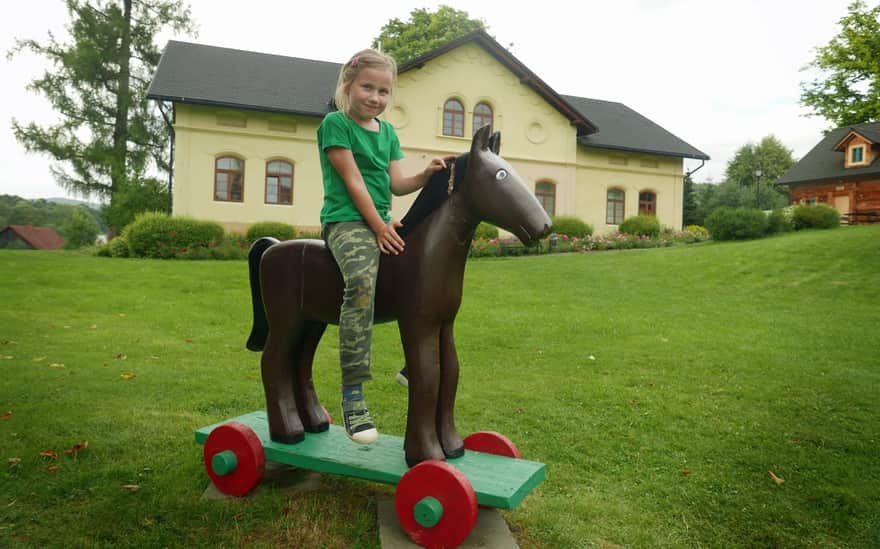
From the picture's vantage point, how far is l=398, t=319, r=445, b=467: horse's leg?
111 inches

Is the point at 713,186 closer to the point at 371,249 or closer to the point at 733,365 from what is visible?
the point at 733,365

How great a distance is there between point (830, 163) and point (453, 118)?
24408mm

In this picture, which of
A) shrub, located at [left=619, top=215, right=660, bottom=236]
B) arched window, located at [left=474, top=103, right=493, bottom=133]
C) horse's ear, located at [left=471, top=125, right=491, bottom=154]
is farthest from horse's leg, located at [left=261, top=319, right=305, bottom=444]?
shrub, located at [left=619, top=215, right=660, bottom=236]

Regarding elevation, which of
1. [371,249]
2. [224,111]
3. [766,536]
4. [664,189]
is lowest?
[766,536]

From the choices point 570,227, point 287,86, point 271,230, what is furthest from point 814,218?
point 287,86

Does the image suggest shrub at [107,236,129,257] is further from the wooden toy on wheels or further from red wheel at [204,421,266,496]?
red wheel at [204,421,266,496]

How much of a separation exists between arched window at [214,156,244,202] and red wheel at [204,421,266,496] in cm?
2004

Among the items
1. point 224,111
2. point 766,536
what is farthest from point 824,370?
point 224,111

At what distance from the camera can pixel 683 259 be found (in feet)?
51.9

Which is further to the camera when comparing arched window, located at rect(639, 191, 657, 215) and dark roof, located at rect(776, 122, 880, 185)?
dark roof, located at rect(776, 122, 880, 185)

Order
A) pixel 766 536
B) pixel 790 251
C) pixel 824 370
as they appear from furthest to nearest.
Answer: pixel 790 251, pixel 824 370, pixel 766 536

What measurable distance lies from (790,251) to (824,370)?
10.2 m

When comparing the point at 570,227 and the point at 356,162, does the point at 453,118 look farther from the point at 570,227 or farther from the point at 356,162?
the point at 356,162

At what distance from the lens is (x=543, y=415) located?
4949 millimetres
